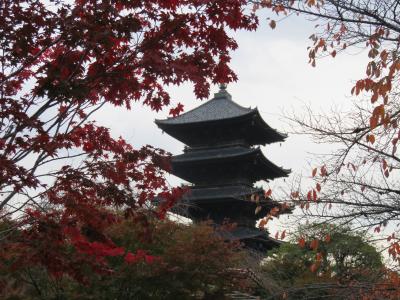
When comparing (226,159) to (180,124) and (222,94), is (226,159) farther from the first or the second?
(222,94)

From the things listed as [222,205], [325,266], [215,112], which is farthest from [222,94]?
[325,266]

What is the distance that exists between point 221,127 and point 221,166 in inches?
65.9

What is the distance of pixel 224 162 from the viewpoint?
75.3 ft

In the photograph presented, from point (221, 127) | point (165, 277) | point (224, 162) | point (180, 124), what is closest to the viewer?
point (165, 277)

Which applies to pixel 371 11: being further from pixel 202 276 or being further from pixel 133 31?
pixel 202 276

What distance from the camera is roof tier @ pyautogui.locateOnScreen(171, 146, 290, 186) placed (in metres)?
22.6

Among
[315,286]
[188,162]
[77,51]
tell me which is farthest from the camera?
[188,162]

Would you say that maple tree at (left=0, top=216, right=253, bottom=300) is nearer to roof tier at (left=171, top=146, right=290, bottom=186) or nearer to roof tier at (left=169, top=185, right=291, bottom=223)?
roof tier at (left=169, top=185, right=291, bottom=223)

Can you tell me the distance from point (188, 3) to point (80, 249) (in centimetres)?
253

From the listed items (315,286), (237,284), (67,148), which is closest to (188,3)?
(67,148)

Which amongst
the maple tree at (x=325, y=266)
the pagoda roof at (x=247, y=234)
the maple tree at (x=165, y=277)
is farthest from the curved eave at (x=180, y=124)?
the maple tree at (x=165, y=277)

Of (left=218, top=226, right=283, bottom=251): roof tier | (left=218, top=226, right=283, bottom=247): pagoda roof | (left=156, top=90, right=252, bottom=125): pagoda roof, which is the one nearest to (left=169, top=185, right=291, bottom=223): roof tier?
(left=218, top=226, right=283, bottom=247): pagoda roof

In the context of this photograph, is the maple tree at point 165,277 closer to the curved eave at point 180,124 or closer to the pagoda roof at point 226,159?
the pagoda roof at point 226,159

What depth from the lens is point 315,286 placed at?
5676 mm
